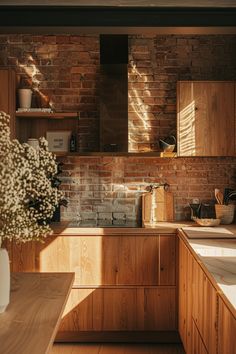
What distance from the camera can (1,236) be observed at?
189 centimetres

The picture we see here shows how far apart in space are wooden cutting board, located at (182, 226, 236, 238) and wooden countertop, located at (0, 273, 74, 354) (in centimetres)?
139

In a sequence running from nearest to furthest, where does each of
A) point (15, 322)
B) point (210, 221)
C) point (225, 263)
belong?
1. point (15, 322)
2. point (225, 263)
3. point (210, 221)

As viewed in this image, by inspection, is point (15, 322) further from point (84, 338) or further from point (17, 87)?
point (17, 87)

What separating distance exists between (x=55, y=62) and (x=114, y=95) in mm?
737

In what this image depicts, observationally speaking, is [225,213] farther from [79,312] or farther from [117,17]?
[117,17]

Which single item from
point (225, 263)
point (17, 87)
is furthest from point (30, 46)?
point (225, 263)

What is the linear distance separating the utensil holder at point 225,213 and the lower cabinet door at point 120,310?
882mm

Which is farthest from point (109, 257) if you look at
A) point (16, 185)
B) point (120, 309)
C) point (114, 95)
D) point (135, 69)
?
point (16, 185)

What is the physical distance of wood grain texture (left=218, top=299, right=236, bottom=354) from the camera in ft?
6.09

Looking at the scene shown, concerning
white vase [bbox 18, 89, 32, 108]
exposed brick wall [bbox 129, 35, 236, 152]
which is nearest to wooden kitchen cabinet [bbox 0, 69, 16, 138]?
white vase [bbox 18, 89, 32, 108]

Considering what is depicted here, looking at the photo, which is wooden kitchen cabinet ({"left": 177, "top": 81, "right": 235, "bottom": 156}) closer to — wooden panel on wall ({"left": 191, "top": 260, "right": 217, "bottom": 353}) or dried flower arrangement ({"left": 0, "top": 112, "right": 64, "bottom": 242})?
wooden panel on wall ({"left": 191, "top": 260, "right": 217, "bottom": 353})

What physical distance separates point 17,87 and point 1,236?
2820 millimetres

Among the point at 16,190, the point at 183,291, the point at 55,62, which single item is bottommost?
the point at 183,291

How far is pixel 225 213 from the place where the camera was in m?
4.31
